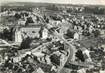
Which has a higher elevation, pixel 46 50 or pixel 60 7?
pixel 60 7

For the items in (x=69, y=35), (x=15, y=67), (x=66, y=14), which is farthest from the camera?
(x=66, y=14)

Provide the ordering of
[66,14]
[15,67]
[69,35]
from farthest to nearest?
[66,14]
[69,35]
[15,67]

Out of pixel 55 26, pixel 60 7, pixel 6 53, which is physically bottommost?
pixel 6 53

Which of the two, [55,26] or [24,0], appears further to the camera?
[24,0]

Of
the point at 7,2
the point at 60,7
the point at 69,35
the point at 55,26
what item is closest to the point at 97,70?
the point at 69,35

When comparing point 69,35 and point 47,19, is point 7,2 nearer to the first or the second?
point 47,19

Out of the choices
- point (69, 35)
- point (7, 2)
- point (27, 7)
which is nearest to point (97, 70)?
point (69, 35)
